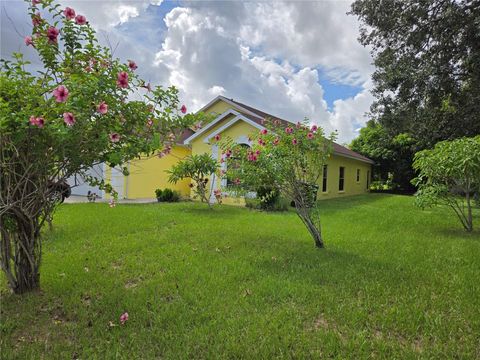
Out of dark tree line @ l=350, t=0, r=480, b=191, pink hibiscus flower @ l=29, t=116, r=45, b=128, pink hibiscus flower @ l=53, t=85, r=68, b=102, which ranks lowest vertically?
pink hibiscus flower @ l=29, t=116, r=45, b=128

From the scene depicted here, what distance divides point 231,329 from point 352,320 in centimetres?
122

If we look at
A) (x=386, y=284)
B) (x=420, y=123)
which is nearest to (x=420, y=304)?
(x=386, y=284)

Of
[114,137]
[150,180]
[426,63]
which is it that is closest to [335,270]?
[114,137]

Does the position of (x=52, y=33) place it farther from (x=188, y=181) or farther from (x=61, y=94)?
(x=188, y=181)

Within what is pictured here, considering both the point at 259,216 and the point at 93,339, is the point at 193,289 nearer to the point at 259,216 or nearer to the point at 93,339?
the point at 93,339

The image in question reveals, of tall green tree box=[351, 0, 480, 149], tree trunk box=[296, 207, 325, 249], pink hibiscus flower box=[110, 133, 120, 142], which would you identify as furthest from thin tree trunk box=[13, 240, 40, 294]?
tall green tree box=[351, 0, 480, 149]

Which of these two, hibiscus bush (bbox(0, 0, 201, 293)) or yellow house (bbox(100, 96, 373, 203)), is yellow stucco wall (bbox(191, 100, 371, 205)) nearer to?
yellow house (bbox(100, 96, 373, 203))

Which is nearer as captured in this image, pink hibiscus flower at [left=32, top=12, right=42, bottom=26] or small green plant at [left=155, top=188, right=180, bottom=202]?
pink hibiscus flower at [left=32, top=12, right=42, bottom=26]

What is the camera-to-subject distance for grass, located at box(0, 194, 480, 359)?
2574mm

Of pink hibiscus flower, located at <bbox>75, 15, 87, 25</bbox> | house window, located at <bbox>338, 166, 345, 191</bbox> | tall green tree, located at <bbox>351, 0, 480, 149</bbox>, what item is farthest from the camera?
house window, located at <bbox>338, 166, 345, 191</bbox>

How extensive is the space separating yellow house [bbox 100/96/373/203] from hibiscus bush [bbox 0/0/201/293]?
9.23m

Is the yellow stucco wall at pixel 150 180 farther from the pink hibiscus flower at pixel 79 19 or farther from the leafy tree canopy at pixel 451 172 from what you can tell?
the pink hibiscus flower at pixel 79 19

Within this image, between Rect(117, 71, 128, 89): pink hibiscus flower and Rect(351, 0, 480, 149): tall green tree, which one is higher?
Rect(351, 0, 480, 149): tall green tree

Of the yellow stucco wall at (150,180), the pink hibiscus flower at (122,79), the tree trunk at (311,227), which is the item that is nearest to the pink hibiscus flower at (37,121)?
the pink hibiscus flower at (122,79)
